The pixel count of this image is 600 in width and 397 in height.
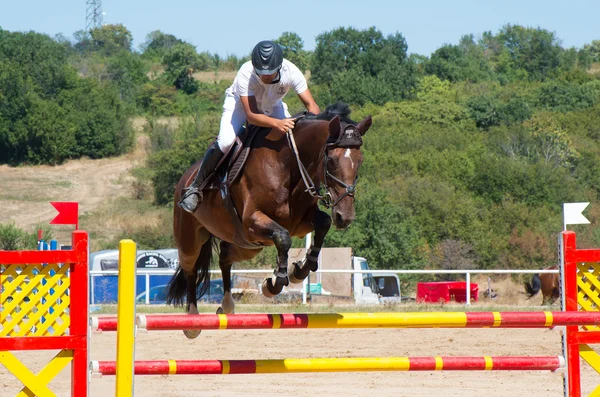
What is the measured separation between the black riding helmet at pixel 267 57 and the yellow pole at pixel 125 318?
1.85 meters

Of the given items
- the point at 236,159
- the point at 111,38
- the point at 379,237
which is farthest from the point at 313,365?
the point at 111,38

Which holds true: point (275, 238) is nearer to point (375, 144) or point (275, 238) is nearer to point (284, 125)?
point (284, 125)

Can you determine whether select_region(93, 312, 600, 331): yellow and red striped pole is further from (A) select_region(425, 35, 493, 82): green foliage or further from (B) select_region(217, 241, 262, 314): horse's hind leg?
(A) select_region(425, 35, 493, 82): green foliage

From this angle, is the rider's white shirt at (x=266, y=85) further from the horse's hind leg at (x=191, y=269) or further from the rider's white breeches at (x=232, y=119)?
the horse's hind leg at (x=191, y=269)

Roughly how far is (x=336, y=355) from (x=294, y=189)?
436 cm

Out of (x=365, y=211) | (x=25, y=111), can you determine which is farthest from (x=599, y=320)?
(x=25, y=111)

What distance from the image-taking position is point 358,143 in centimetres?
537

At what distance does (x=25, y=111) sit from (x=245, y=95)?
153 feet

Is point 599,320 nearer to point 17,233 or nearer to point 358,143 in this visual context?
point 358,143

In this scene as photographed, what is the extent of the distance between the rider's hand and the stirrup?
106 centimetres

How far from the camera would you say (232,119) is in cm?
641

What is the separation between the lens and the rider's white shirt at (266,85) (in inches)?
238

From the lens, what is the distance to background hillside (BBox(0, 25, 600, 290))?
34000 mm

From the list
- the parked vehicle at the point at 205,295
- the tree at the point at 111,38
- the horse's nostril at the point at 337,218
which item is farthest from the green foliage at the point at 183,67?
the horse's nostril at the point at 337,218
